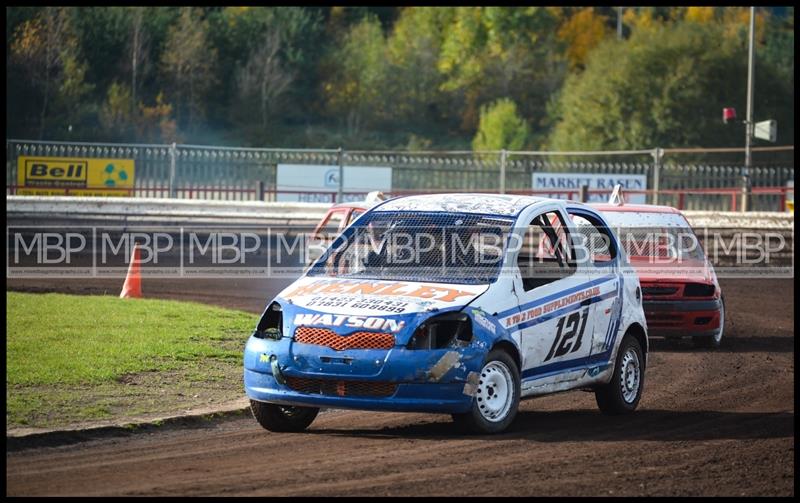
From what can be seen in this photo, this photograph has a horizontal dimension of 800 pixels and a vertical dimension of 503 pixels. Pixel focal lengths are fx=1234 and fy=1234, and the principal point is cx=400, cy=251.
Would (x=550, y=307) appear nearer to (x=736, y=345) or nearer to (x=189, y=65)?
(x=736, y=345)

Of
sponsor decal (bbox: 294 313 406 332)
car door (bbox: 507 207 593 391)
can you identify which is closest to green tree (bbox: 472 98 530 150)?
car door (bbox: 507 207 593 391)

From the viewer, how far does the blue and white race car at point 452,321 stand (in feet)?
27.0

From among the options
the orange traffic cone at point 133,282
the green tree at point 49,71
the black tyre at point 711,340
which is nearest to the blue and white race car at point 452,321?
the black tyre at point 711,340

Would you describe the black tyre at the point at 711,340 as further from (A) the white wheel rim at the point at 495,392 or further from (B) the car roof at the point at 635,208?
(A) the white wheel rim at the point at 495,392

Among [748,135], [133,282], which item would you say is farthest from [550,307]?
[748,135]

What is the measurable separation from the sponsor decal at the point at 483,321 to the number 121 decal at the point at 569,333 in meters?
0.85

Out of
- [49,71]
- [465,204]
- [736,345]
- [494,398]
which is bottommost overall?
[736,345]

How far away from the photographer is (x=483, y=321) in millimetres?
8430

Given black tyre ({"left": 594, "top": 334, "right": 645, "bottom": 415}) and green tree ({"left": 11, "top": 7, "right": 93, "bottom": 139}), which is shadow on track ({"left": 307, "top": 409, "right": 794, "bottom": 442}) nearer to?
black tyre ({"left": 594, "top": 334, "right": 645, "bottom": 415})

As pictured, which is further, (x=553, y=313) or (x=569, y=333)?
(x=569, y=333)

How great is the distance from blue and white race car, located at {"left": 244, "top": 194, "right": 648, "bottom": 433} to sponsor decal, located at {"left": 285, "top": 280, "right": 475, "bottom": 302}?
14 mm

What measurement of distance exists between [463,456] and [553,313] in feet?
6.10

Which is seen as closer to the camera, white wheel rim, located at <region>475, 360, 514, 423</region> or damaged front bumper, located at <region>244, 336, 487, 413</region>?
damaged front bumper, located at <region>244, 336, 487, 413</region>

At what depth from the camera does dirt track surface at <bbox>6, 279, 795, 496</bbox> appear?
6859 millimetres
